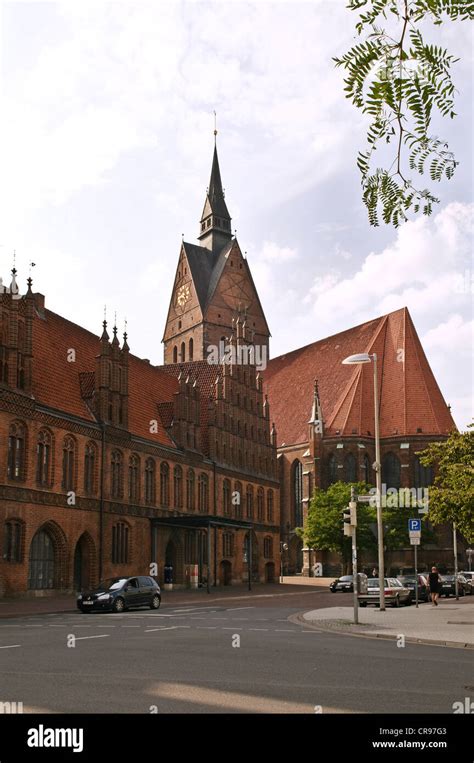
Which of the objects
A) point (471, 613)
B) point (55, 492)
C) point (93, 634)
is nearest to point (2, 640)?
point (93, 634)

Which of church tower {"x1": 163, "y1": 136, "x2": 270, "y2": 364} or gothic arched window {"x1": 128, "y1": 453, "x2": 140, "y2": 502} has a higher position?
church tower {"x1": 163, "y1": 136, "x2": 270, "y2": 364}

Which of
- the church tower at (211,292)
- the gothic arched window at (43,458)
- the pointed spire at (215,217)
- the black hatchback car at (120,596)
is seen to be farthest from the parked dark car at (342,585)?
the pointed spire at (215,217)

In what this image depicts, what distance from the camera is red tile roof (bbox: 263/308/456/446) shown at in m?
79.0

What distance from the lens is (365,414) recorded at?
8106cm

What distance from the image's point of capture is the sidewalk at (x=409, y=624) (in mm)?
18734

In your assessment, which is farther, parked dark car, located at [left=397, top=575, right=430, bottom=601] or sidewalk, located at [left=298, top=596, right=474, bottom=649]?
parked dark car, located at [left=397, top=575, right=430, bottom=601]

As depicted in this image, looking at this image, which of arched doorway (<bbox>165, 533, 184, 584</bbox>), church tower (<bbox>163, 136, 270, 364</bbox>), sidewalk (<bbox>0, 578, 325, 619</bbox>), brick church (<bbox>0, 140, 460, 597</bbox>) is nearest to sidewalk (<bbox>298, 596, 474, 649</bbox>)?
sidewalk (<bbox>0, 578, 325, 619</bbox>)

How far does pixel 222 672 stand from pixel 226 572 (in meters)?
45.8

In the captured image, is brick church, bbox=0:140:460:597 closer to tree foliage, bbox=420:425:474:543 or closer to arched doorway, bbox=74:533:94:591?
arched doorway, bbox=74:533:94:591

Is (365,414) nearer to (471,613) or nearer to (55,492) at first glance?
(55,492)

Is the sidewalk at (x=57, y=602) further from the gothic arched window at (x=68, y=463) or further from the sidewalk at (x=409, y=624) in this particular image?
the sidewalk at (x=409, y=624)
